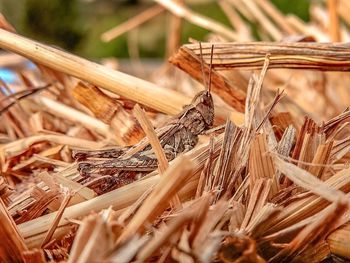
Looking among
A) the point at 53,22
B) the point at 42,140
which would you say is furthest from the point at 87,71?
the point at 53,22

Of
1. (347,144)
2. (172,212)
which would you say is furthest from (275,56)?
(172,212)

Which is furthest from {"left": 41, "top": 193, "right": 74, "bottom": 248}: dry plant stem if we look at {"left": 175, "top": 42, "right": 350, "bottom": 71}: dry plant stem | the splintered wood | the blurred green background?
the blurred green background

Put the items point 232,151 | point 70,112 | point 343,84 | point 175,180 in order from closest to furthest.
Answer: point 175,180 → point 232,151 → point 70,112 → point 343,84

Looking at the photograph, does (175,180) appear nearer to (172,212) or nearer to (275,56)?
(172,212)

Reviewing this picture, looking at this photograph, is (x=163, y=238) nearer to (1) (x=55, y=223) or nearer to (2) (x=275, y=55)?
(1) (x=55, y=223)

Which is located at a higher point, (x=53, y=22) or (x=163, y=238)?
(x=53, y=22)

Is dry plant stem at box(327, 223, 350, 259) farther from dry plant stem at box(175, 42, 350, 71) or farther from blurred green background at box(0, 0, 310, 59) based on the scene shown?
blurred green background at box(0, 0, 310, 59)

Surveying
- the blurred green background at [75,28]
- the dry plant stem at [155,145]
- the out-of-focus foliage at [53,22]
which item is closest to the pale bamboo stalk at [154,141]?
the dry plant stem at [155,145]

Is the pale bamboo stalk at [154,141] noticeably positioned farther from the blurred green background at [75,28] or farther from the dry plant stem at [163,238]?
the blurred green background at [75,28]
